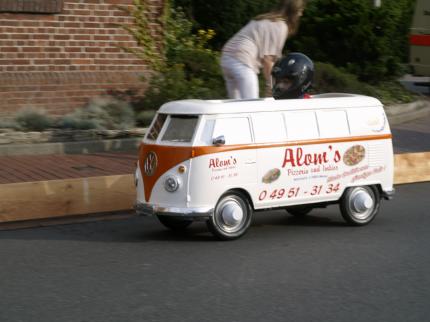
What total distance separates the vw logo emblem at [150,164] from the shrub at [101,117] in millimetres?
4705

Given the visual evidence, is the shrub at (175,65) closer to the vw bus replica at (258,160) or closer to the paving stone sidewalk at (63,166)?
the paving stone sidewalk at (63,166)

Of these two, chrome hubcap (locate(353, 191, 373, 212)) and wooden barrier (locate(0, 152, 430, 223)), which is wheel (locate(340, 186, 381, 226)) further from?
wooden barrier (locate(0, 152, 430, 223))

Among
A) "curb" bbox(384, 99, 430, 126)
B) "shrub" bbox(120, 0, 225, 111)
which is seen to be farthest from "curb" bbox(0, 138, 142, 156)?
"curb" bbox(384, 99, 430, 126)

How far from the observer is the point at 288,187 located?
791cm

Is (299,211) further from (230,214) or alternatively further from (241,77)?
(241,77)

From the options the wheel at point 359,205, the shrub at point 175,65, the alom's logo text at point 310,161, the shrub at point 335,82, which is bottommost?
the shrub at point 335,82

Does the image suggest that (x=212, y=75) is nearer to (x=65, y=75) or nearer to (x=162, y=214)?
(x=65, y=75)

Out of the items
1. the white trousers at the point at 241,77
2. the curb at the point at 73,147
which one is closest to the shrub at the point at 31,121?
the curb at the point at 73,147

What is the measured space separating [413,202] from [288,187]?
239 cm

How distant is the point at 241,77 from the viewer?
31.9 feet

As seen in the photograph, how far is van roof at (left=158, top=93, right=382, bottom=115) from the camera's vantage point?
296 inches

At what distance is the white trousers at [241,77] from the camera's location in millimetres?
9719

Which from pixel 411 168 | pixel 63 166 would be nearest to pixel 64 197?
pixel 63 166

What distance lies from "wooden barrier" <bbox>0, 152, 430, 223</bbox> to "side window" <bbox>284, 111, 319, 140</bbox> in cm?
206
